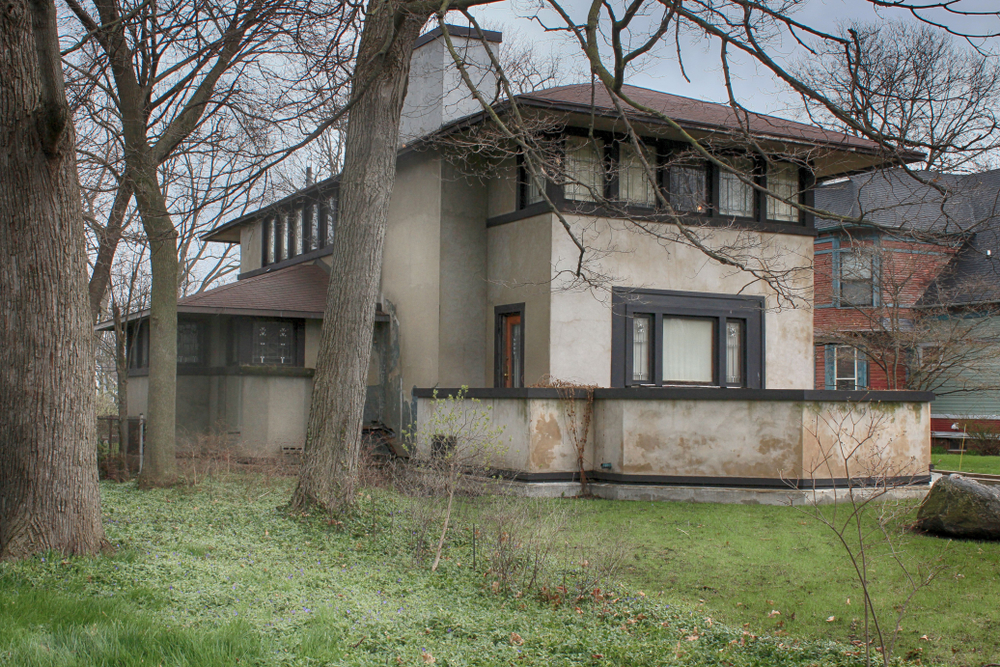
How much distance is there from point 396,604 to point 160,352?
7615 millimetres

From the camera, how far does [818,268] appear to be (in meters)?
25.3

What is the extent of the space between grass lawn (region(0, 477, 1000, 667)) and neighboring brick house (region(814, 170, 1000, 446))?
14.0 meters

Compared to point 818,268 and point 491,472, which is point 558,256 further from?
point 818,268

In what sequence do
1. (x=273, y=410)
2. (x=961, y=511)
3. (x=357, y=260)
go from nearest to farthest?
1. (x=961, y=511)
2. (x=357, y=260)
3. (x=273, y=410)

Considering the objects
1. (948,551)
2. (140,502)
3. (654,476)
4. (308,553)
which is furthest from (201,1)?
(948,551)

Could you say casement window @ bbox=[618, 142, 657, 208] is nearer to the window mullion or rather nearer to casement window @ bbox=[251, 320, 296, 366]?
the window mullion

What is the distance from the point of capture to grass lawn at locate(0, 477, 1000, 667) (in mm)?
4840

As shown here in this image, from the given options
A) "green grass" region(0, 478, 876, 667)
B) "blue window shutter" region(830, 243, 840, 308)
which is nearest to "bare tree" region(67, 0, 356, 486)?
"green grass" region(0, 478, 876, 667)

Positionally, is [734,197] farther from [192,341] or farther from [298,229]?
[192,341]

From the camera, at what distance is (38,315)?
6.62m

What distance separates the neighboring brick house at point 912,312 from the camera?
71.8 ft

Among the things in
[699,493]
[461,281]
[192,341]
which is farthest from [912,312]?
[192,341]

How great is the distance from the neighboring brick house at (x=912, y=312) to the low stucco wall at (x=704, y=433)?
9.33 m

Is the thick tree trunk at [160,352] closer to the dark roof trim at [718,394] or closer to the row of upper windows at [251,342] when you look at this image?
the dark roof trim at [718,394]
